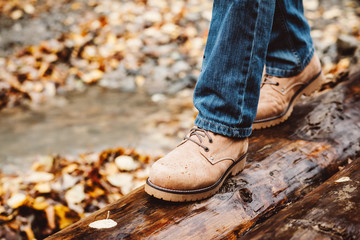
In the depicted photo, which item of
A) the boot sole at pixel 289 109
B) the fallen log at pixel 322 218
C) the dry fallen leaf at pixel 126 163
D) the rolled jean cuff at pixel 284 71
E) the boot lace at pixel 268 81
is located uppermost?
the rolled jean cuff at pixel 284 71

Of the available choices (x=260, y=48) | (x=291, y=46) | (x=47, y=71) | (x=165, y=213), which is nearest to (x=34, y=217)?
(x=165, y=213)

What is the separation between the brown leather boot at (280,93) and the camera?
4.92ft

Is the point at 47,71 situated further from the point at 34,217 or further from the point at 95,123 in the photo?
the point at 34,217

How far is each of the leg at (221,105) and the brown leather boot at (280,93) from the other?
34 cm

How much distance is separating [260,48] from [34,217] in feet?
4.37

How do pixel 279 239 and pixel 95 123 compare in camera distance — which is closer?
pixel 279 239

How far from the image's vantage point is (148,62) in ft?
11.1

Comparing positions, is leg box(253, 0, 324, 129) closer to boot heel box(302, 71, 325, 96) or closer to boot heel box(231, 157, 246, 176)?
boot heel box(302, 71, 325, 96)

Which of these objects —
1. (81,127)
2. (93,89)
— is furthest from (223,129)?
(93,89)

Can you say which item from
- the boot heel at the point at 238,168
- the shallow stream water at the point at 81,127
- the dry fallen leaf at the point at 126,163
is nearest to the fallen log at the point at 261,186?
the boot heel at the point at 238,168

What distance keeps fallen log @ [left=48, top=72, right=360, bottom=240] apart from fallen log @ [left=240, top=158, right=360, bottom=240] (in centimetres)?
11

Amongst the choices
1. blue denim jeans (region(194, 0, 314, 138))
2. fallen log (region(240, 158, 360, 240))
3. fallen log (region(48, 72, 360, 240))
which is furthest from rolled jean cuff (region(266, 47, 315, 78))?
fallen log (region(240, 158, 360, 240))

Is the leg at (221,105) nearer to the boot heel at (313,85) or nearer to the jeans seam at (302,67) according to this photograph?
the jeans seam at (302,67)

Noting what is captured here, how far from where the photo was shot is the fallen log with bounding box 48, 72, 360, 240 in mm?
987
